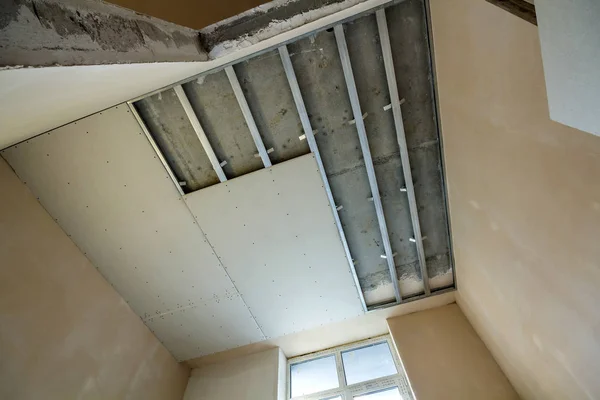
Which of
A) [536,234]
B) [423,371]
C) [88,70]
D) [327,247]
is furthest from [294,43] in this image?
[423,371]

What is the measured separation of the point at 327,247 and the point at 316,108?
1339 mm

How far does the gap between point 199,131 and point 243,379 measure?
2922mm

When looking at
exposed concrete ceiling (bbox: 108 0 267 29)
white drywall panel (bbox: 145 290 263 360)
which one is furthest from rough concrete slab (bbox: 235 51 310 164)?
white drywall panel (bbox: 145 290 263 360)

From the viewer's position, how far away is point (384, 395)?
3.56m

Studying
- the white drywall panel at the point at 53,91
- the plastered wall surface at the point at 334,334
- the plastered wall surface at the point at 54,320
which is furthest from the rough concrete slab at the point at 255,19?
the plastered wall surface at the point at 334,334

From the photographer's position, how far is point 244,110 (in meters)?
2.56

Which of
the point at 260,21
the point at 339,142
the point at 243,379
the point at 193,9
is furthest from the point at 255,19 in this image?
the point at 243,379

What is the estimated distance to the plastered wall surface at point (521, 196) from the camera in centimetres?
150

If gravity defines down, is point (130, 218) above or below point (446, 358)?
above

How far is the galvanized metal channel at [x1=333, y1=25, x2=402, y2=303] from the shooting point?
2.36 meters

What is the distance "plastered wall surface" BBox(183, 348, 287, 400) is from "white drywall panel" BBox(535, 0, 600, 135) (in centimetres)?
373

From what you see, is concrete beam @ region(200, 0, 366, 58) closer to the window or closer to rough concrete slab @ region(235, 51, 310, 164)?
rough concrete slab @ region(235, 51, 310, 164)

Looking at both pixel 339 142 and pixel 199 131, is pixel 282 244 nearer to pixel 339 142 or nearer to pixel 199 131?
pixel 339 142

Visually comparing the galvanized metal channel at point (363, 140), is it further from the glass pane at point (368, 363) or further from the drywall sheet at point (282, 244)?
the glass pane at point (368, 363)
